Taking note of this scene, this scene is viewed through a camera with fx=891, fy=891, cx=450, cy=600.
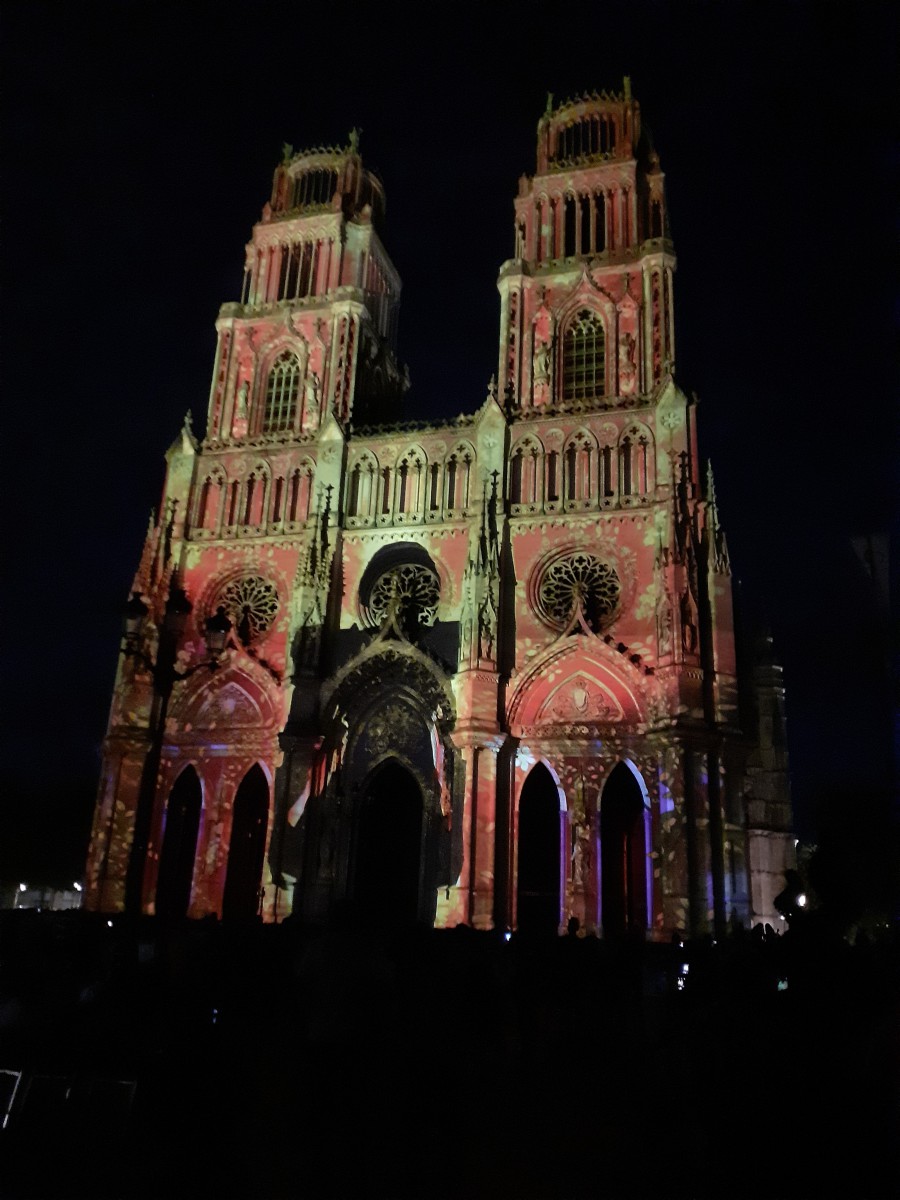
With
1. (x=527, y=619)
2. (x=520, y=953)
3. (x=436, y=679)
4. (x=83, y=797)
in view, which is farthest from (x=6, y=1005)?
(x=83, y=797)

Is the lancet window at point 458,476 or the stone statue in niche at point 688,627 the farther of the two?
the lancet window at point 458,476

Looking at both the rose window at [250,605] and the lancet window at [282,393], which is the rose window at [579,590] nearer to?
the rose window at [250,605]

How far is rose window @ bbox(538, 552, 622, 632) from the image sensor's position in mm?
29125

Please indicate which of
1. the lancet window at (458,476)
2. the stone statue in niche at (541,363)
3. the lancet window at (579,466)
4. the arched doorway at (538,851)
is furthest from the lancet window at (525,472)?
the arched doorway at (538,851)

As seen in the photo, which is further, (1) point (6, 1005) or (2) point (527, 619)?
(2) point (527, 619)

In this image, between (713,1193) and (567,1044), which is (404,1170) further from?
(567,1044)

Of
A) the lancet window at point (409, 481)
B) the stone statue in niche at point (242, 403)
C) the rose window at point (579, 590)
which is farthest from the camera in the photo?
the stone statue in niche at point (242, 403)

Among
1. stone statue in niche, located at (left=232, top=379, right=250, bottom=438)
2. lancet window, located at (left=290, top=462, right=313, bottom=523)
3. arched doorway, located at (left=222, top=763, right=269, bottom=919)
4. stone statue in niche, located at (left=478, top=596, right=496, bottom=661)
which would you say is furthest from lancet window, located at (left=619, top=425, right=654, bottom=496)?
arched doorway, located at (left=222, top=763, right=269, bottom=919)

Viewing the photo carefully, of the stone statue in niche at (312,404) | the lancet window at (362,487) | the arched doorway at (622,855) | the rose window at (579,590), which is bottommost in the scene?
the arched doorway at (622,855)

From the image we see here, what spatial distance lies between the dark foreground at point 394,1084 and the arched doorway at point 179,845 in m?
20.9

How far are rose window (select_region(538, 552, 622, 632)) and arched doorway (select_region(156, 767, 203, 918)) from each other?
13.5m

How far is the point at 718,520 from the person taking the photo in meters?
29.5

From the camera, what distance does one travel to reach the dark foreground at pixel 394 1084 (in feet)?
20.5

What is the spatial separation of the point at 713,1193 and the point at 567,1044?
16.1 ft
